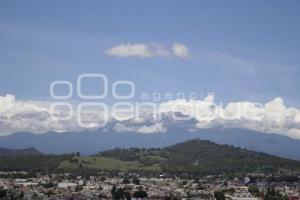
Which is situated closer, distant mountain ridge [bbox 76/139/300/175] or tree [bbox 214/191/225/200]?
tree [bbox 214/191/225/200]

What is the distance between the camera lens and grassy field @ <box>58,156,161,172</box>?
112000 millimetres

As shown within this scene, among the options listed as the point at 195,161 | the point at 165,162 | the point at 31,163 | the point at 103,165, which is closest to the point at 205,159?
the point at 195,161

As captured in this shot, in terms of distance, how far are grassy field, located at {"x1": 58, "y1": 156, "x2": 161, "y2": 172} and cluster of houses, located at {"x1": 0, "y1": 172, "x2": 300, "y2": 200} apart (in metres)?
7.20

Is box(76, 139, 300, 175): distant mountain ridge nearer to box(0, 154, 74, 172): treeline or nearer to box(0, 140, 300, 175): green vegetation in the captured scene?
box(0, 140, 300, 175): green vegetation

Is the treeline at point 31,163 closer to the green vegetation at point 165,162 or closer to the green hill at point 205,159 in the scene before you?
the green vegetation at point 165,162

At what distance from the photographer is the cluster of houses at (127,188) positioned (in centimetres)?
6592

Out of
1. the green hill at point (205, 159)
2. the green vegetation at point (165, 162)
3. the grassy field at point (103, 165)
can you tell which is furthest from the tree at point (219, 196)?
the grassy field at point (103, 165)

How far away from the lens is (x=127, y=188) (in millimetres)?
73125

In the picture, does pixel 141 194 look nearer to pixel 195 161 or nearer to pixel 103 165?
pixel 103 165

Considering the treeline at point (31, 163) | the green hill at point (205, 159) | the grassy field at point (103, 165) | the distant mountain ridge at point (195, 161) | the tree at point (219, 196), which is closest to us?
the tree at point (219, 196)

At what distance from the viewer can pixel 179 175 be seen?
10419cm

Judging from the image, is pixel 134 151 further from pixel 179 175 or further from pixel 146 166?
pixel 179 175

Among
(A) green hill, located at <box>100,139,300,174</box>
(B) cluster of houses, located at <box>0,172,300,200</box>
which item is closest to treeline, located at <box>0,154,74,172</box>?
(B) cluster of houses, located at <box>0,172,300,200</box>

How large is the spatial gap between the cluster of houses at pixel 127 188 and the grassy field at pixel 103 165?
23.6ft
